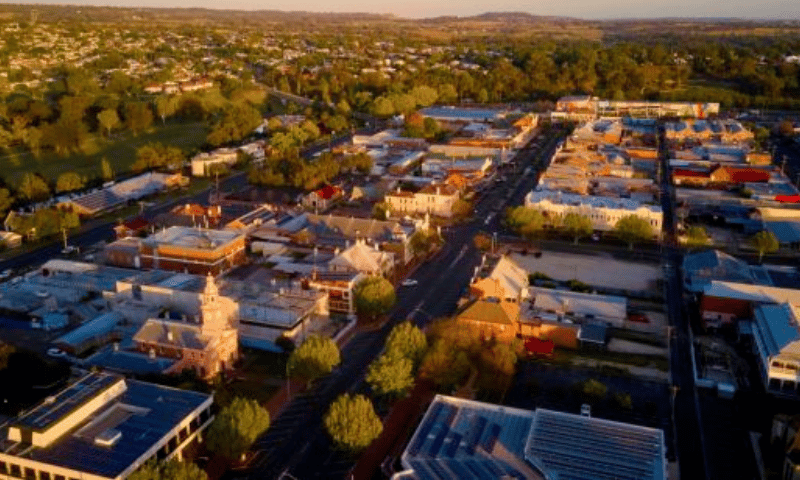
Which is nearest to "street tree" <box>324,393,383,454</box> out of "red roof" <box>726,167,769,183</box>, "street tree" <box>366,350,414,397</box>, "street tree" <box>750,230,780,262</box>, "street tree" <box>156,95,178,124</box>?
"street tree" <box>366,350,414,397</box>

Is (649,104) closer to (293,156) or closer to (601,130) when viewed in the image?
(601,130)

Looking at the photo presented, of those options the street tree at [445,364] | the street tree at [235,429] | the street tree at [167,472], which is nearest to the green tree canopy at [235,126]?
the street tree at [445,364]

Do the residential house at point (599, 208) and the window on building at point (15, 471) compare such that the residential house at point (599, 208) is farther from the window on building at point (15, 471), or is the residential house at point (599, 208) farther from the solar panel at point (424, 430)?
the window on building at point (15, 471)

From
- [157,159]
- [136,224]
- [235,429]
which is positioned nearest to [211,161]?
[157,159]

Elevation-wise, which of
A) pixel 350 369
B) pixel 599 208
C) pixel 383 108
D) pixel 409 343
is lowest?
pixel 350 369

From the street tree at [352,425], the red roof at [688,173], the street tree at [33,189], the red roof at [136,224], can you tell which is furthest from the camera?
the red roof at [688,173]

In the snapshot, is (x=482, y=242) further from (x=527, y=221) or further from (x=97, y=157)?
(x=97, y=157)
